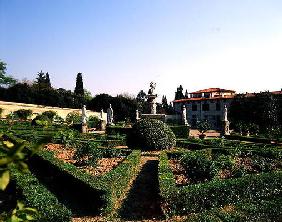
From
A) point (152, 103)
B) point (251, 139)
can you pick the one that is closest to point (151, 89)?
point (152, 103)

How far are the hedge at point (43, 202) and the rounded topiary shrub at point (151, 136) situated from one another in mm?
9588

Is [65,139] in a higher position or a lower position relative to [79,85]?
lower

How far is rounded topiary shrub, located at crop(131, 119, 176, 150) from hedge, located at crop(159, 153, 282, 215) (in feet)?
25.2

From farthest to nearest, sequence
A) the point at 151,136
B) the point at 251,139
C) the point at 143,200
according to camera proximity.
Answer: the point at 251,139, the point at 151,136, the point at 143,200

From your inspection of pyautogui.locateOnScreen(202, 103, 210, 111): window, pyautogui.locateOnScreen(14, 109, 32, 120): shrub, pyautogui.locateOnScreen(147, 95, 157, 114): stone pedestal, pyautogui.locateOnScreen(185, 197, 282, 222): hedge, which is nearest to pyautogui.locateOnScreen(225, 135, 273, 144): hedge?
pyautogui.locateOnScreen(147, 95, 157, 114): stone pedestal

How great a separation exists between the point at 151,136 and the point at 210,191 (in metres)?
9.74

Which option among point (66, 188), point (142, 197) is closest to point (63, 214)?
point (142, 197)

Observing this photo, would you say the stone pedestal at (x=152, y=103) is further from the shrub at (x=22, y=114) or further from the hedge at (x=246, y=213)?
the shrub at (x=22, y=114)

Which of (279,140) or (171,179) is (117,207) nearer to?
(171,179)

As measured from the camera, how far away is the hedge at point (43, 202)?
7863 mm

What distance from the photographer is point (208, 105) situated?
202 ft

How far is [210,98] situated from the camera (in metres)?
61.1

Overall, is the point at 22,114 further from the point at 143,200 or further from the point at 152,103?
the point at 143,200

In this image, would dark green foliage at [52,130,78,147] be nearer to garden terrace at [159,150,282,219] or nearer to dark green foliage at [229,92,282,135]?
garden terrace at [159,150,282,219]
